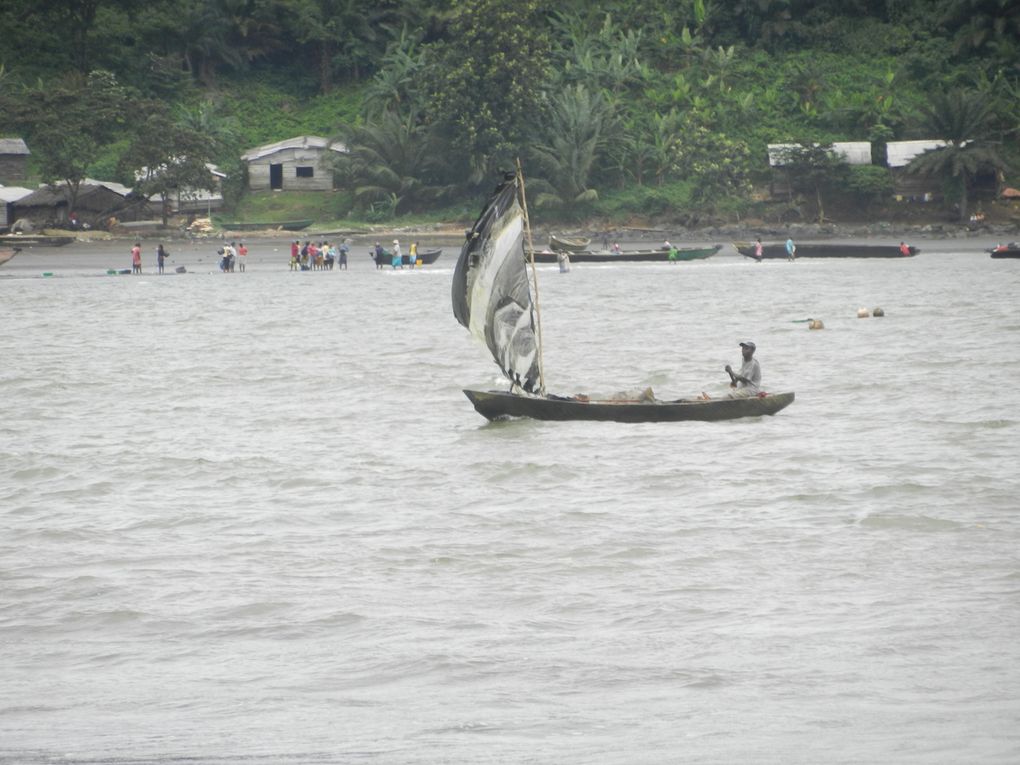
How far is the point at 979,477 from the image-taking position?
17359 mm

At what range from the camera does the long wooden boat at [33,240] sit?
6347 cm

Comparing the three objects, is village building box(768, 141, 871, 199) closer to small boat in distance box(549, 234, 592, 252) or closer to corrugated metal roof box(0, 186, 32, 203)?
small boat in distance box(549, 234, 592, 252)

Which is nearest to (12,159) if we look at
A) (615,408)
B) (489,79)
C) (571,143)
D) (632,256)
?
(489,79)

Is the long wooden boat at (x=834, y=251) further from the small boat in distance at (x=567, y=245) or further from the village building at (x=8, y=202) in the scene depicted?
the village building at (x=8, y=202)

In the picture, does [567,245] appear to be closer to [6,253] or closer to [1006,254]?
[1006,254]

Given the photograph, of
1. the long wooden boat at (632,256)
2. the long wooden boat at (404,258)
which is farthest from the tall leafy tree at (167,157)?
the long wooden boat at (632,256)

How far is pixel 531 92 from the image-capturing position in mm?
66250

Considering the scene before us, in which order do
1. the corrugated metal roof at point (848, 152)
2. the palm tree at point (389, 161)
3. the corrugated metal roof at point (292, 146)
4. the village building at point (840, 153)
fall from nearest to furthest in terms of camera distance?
the village building at point (840, 153)
the corrugated metal roof at point (848, 152)
the palm tree at point (389, 161)
the corrugated metal roof at point (292, 146)

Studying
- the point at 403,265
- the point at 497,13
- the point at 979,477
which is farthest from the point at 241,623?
the point at 497,13

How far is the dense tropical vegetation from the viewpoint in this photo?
65938mm

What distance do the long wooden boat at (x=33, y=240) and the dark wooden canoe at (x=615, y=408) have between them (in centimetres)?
4737

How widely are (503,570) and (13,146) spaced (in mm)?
62269

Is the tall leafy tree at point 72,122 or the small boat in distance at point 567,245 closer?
the small boat in distance at point 567,245

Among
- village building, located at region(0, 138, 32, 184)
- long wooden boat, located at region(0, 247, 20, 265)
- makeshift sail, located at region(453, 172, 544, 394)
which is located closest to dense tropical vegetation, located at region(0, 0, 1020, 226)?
village building, located at region(0, 138, 32, 184)
